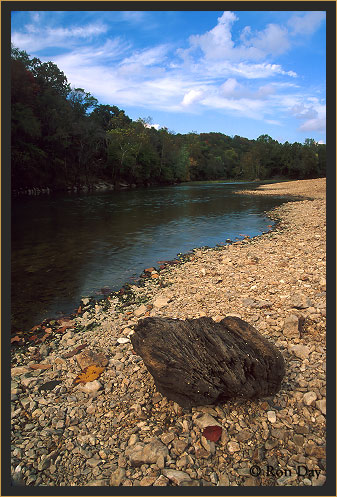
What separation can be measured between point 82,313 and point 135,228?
12.3 meters

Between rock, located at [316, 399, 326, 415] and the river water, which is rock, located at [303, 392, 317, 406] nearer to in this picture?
rock, located at [316, 399, 326, 415]

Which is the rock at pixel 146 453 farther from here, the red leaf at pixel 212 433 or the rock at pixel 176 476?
the red leaf at pixel 212 433

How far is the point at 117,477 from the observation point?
3.02 meters

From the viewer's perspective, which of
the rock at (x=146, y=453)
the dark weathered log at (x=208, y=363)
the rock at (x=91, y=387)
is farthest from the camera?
the rock at (x=91, y=387)

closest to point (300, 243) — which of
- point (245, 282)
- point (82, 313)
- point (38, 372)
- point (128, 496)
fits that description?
point (245, 282)

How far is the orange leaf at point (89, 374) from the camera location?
4672mm

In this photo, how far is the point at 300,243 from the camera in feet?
39.4

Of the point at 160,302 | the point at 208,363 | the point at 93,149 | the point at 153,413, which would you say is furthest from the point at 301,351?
the point at 93,149

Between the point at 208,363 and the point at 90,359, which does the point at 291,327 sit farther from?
the point at 90,359

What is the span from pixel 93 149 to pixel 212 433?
7001 centimetres

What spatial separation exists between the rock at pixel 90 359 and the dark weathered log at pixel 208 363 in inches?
49.7

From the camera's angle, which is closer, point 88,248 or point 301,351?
point 301,351

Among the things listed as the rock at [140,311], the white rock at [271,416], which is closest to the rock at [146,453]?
the white rock at [271,416]

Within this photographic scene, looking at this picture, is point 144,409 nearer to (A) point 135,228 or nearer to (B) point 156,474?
(B) point 156,474
